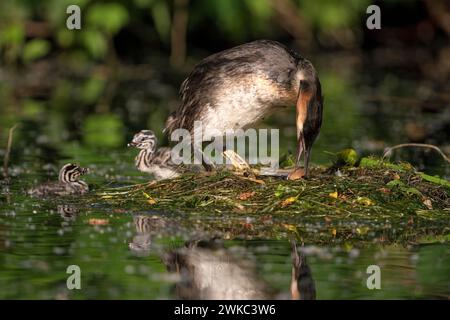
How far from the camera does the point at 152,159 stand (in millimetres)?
12273

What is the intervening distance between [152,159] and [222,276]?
4250 mm

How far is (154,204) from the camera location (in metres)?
10.6

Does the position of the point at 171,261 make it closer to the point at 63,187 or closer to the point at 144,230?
the point at 144,230

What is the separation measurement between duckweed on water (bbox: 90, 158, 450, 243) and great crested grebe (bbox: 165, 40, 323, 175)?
20.8 inches

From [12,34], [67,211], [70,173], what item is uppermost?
[12,34]

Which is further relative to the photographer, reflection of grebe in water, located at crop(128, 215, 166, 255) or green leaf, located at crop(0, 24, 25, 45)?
green leaf, located at crop(0, 24, 25, 45)

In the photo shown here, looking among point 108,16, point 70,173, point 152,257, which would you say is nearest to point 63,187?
point 70,173

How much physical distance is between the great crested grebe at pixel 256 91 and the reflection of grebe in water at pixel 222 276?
2.40 metres

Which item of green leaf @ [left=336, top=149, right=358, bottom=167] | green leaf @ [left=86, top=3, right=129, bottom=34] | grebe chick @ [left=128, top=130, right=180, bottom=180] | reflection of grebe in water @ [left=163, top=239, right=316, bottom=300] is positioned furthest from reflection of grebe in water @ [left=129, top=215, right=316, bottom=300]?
green leaf @ [left=86, top=3, right=129, bottom=34]

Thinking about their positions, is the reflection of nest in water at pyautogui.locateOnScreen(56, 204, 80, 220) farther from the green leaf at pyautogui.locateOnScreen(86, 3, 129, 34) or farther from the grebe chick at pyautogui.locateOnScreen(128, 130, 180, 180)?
the green leaf at pyautogui.locateOnScreen(86, 3, 129, 34)

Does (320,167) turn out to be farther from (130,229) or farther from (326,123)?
(326,123)

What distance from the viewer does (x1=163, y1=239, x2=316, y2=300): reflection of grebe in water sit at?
7.81m
